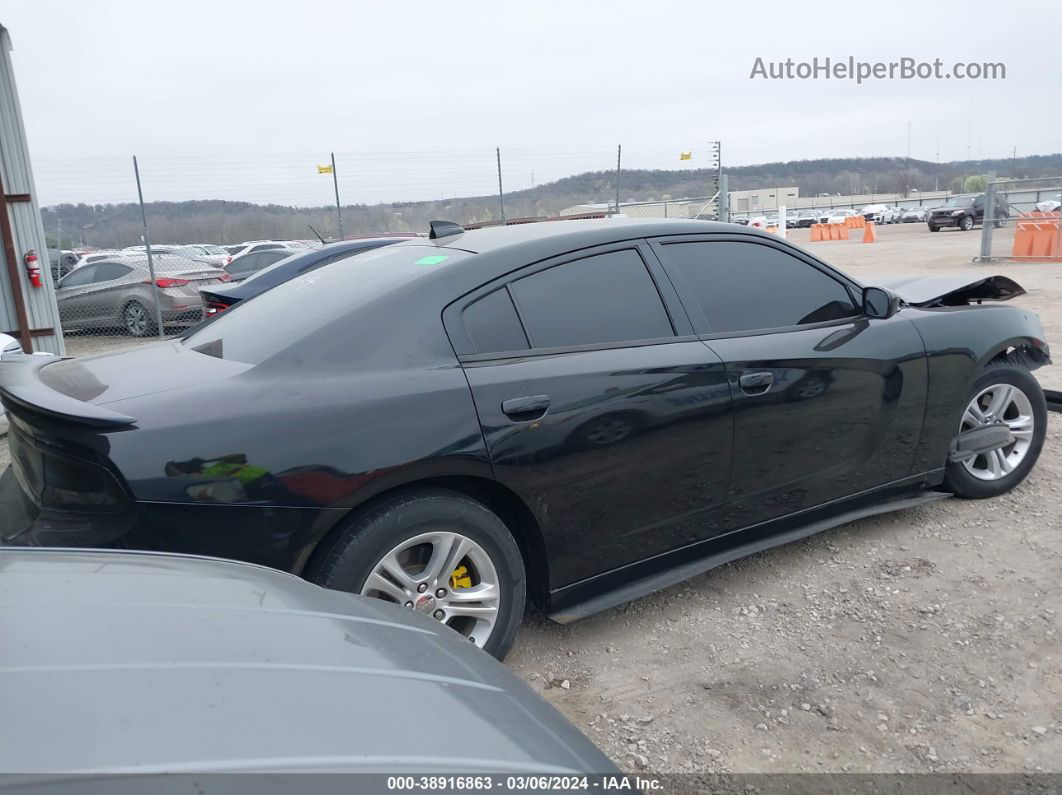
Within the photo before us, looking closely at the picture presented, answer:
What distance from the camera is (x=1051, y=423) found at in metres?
5.61

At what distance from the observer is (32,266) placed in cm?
792

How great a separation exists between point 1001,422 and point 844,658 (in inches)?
79.1

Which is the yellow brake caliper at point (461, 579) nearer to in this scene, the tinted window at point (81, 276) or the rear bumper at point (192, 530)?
the rear bumper at point (192, 530)

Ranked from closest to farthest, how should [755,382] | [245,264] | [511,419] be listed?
[511,419] → [755,382] → [245,264]

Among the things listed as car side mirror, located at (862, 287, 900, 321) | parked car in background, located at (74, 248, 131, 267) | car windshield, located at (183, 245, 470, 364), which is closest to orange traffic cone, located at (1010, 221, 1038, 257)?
car side mirror, located at (862, 287, 900, 321)

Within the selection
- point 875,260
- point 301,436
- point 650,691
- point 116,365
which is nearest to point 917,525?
point 650,691

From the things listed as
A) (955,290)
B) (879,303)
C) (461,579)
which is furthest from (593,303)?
(955,290)

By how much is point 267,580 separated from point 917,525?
11.1 ft

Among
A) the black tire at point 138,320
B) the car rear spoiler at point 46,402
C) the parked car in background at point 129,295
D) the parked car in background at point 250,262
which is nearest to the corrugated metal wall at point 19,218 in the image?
the parked car in background at point 129,295

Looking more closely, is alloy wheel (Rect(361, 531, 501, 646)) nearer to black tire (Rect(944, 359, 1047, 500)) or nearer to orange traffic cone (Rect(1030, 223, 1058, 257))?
black tire (Rect(944, 359, 1047, 500))

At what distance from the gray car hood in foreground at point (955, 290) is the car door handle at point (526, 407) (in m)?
2.33

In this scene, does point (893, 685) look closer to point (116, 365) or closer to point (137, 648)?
point (137, 648)

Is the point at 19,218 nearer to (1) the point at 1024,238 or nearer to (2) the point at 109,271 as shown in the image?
(2) the point at 109,271

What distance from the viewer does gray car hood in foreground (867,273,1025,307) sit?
4.28 meters
